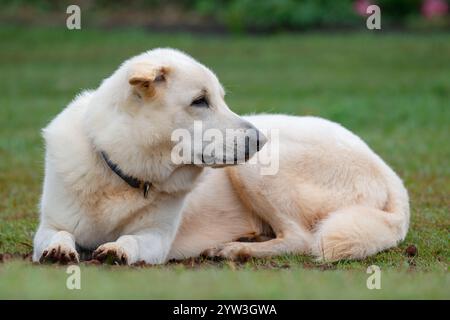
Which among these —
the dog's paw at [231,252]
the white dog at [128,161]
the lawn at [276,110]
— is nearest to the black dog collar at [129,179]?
the white dog at [128,161]

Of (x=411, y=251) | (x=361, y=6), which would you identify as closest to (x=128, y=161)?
(x=411, y=251)

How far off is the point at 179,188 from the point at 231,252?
703mm

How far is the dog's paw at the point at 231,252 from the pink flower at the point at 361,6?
47.3 ft

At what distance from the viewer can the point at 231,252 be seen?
5.97m

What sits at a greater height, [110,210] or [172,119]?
[172,119]

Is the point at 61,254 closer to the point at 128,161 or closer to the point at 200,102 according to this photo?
the point at 128,161

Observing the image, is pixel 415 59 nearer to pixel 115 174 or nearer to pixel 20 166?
pixel 20 166

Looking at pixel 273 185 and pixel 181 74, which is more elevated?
pixel 181 74

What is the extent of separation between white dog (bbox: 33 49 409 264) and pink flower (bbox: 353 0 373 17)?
45.8 feet

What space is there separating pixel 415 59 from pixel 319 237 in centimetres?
1310
